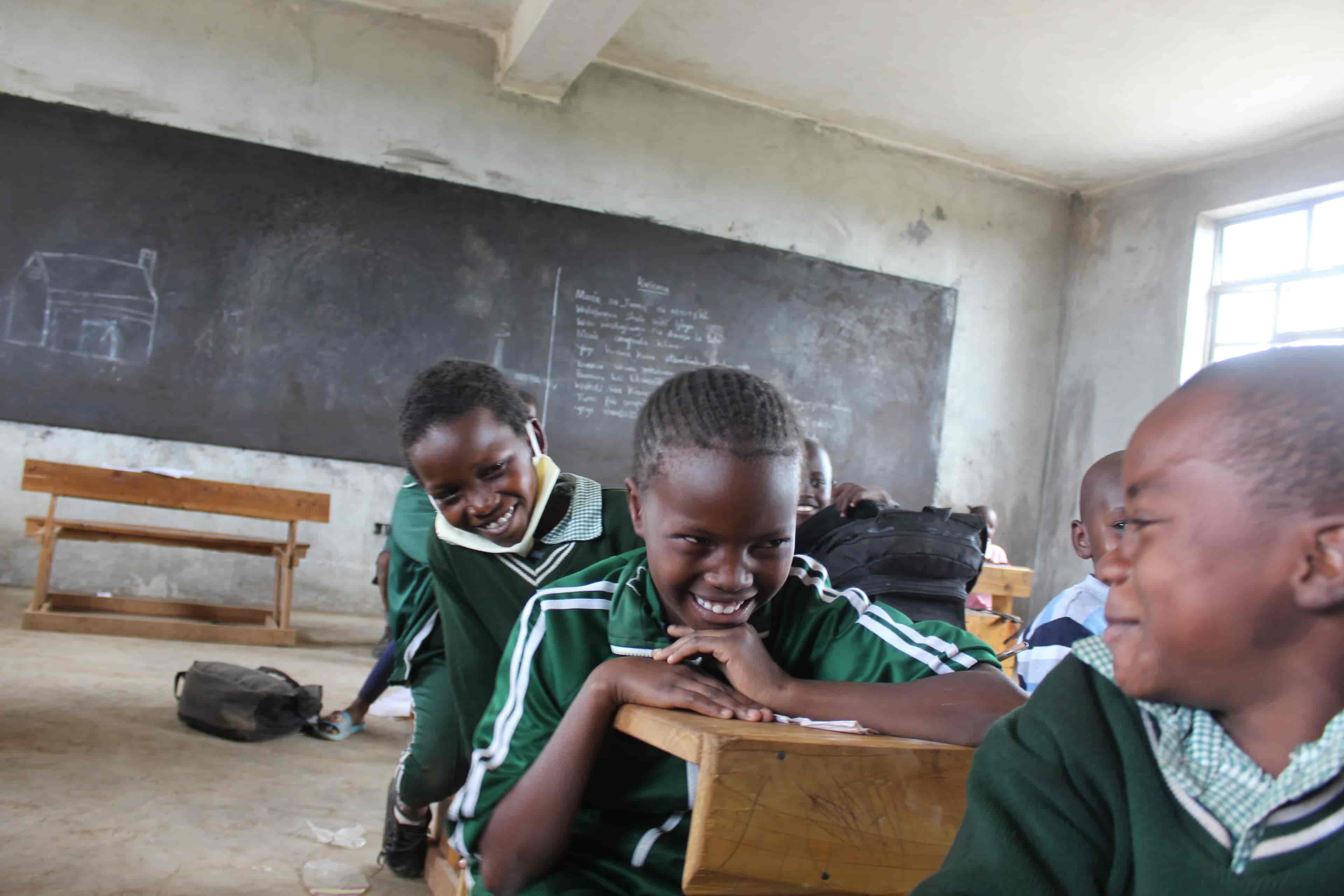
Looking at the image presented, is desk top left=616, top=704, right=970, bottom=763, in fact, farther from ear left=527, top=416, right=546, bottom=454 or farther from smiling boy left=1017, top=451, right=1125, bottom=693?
ear left=527, top=416, right=546, bottom=454

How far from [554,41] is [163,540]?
3.14 m

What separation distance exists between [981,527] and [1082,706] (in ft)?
5.87

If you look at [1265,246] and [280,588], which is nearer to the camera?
[280,588]

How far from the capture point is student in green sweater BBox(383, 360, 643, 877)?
176 centimetres

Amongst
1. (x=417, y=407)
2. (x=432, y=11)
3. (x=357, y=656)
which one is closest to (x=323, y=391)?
(x=357, y=656)

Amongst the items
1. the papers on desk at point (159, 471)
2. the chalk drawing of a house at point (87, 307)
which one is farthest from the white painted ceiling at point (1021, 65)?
the papers on desk at point (159, 471)

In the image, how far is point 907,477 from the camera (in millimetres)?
6836

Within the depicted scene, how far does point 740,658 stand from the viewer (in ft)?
3.30

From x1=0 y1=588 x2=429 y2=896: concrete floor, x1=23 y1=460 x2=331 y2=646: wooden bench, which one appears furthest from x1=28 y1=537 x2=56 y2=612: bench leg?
x1=0 y1=588 x2=429 y2=896: concrete floor

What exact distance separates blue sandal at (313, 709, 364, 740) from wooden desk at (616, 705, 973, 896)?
256 cm

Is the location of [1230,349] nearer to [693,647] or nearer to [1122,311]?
[1122,311]

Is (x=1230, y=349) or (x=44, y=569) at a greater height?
(x=1230, y=349)

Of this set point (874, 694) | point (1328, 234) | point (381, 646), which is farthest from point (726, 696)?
point (1328, 234)

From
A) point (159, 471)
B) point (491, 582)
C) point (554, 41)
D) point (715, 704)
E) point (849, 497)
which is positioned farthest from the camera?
point (554, 41)
